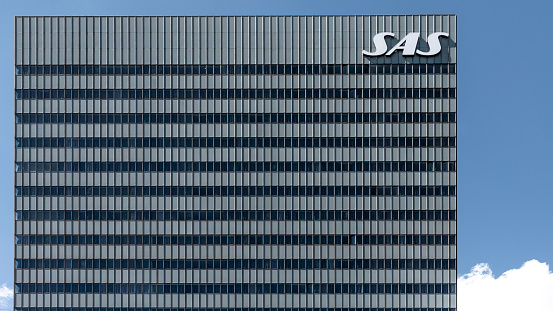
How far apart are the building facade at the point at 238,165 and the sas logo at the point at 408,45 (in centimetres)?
21

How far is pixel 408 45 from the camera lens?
279 ft

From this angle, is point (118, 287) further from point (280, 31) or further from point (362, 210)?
point (280, 31)

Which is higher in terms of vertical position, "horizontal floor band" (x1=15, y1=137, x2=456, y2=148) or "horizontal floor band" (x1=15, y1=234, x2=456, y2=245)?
"horizontal floor band" (x1=15, y1=137, x2=456, y2=148)

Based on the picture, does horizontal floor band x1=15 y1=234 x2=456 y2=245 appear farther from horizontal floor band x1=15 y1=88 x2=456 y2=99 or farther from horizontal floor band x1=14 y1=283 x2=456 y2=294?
horizontal floor band x1=15 y1=88 x2=456 y2=99

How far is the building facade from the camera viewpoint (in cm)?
Answer: 8350

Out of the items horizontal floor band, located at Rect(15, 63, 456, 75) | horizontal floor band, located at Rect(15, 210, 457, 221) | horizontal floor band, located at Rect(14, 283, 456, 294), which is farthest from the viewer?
horizontal floor band, located at Rect(15, 63, 456, 75)

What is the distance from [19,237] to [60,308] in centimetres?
1214

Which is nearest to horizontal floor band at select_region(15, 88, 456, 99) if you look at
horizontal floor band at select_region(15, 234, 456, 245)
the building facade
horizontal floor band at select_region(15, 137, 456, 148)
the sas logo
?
the building facade

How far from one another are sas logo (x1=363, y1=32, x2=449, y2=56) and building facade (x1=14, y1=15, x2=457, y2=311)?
215mm

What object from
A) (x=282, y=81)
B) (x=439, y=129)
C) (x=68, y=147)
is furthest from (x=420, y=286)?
(x=68, y=147)

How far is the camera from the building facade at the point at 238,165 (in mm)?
83500

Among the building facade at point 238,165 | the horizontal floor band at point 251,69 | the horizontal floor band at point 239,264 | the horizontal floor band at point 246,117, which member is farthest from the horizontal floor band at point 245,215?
the horizontal floor band at point 251,69

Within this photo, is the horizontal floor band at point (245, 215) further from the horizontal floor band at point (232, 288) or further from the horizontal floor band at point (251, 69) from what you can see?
the horizontal floor band at point (251, 69)

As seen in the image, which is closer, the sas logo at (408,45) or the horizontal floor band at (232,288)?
the horizontal floor band at (232,288)
